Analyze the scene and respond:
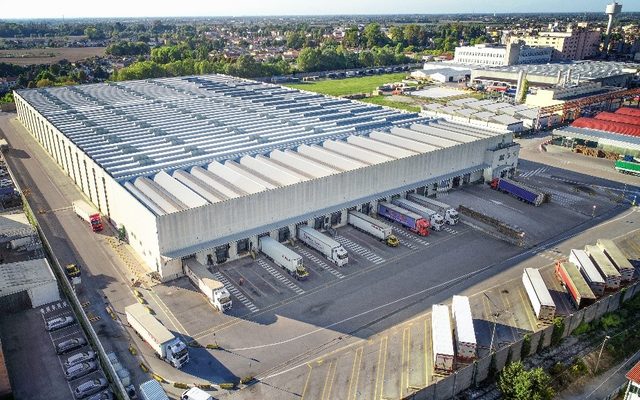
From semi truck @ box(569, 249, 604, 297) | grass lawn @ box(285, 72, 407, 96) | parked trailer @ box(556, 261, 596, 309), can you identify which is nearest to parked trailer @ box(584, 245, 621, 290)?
semi truck @ box(569, 249, 604, 297)

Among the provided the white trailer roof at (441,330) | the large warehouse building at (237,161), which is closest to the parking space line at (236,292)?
the large warehouse building at (237,161)

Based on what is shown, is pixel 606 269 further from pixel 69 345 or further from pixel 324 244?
pixel 69 345

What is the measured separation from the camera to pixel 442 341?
3612 cm

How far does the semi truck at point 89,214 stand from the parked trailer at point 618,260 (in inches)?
2312

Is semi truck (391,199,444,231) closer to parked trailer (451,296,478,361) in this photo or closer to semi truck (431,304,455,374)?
parked trailer (451,296,478,361)

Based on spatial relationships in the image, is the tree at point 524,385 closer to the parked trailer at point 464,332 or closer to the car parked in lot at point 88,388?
the parked trailer at point 464,332

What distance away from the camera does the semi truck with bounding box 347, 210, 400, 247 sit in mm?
54562

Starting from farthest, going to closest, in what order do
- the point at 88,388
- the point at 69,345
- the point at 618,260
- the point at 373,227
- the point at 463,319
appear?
the point at 373,227, the point at 618,260, the point at 463,319, the point at 69,345, the point at 88,388

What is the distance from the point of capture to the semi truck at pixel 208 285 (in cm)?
4194

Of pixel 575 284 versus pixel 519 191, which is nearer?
pixel 575 284

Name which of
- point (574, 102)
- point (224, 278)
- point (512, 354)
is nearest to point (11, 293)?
point (224, 278)

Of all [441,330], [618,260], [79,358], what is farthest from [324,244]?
[618,260]

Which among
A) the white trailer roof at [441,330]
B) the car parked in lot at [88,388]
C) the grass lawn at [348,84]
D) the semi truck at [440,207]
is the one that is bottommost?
the car parked in lot at [88,388]

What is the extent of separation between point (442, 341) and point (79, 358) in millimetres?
28354
